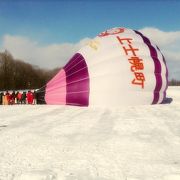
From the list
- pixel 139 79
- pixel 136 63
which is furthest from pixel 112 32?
pixel 139 79

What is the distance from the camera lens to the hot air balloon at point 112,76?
1457 cm

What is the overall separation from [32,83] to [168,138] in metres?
57.4

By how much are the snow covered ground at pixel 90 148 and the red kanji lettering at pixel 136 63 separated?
3942 mm

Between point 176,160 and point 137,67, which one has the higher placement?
point 137,67

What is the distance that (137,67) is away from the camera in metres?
14.8

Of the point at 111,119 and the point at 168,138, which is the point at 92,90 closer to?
the point at 111,119

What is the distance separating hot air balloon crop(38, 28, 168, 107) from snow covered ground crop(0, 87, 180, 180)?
11.4ft

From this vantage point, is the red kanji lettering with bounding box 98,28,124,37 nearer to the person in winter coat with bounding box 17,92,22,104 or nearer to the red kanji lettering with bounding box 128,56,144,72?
the red kanji lettering with bounding box 128,56,144,72

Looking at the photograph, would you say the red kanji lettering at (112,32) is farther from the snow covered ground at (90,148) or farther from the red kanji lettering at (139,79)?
the snow covered ground at (90,148)

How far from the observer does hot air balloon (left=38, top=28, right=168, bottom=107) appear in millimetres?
14570

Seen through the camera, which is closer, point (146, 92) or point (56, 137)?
point (56, 137)

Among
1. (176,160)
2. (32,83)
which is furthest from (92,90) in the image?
(32,83)

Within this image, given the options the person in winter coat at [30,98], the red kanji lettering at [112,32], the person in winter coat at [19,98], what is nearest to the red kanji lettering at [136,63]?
the red kanji lettering at [112,32]

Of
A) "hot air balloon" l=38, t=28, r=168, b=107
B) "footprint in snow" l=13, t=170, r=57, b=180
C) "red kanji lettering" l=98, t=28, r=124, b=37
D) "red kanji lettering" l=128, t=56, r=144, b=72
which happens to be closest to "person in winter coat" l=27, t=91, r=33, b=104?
"hot air balloon" l=38, t=28, r=168, b=107
